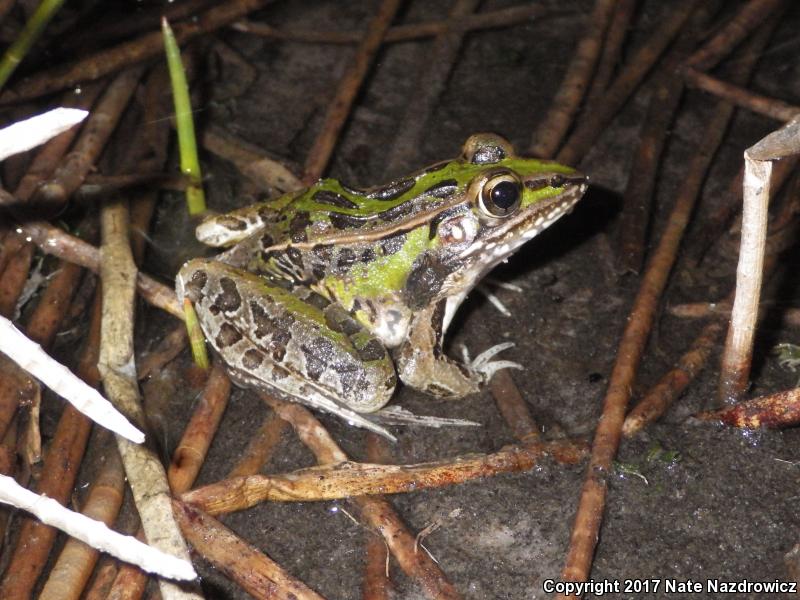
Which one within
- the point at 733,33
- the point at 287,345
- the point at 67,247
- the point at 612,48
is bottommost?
the point at 287,345

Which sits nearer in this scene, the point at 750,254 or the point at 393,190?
the point at 750,254

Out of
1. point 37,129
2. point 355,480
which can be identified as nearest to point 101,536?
point 37,129

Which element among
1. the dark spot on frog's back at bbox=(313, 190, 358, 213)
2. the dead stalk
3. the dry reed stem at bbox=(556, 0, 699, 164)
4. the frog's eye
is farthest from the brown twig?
the dead stalk

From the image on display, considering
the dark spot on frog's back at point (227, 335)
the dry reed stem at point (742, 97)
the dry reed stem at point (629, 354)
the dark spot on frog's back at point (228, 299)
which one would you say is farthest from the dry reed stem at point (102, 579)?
the dry reed stem at point (742, 97)

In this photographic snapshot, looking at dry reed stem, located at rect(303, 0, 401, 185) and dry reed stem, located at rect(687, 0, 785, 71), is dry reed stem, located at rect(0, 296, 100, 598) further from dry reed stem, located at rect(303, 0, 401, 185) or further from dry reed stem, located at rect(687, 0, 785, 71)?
dry reed stem, located at rect(687, 0, 785, 71)

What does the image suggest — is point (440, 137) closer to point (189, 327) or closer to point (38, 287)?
point (189, 327)

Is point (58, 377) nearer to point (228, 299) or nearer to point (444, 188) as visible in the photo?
point (228, 299)

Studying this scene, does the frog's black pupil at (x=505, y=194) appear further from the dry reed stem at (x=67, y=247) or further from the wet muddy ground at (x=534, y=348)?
the dry reed stem at (x=67, y=247)
